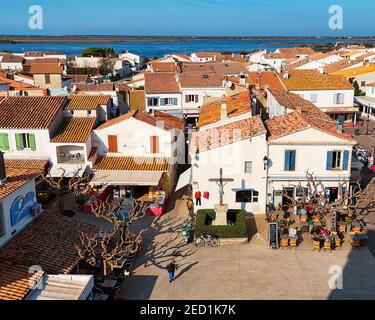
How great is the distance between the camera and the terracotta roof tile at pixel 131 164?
32469 mm

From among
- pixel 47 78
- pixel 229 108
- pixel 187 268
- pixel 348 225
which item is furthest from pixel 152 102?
pixel 187 268

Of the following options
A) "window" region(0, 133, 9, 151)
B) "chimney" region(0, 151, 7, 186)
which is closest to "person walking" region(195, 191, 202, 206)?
"chimney" region(0, 151, 7, 186)

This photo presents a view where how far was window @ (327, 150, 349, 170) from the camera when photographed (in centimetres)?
2831

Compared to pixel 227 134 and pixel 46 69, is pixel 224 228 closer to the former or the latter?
pixel 227 134

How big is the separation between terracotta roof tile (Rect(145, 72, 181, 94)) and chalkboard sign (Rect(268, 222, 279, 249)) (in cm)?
3256

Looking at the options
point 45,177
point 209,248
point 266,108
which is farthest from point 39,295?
point 266,108

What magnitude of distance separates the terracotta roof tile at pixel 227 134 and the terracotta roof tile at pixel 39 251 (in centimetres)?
976

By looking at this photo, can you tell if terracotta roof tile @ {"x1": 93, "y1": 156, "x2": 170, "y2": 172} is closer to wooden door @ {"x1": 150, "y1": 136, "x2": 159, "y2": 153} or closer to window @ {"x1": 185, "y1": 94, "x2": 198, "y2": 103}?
wooden door @ {"x1": 150, "y1": 136, "x2": 159, "y2": 153}

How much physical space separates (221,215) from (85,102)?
1649 centimetres

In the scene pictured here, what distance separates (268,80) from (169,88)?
13.8m

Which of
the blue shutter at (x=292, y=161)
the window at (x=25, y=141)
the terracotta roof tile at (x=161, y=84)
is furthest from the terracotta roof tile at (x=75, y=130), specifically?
the terracotta roof tile at (x=161, y=84)

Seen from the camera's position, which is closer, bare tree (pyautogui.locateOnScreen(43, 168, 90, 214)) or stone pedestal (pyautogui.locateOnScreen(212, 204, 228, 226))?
stone pedestal (pyautogui.locateOnScreen(212, 204, 228, 226))

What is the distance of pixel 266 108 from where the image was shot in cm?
4738

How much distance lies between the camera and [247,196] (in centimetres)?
2917
